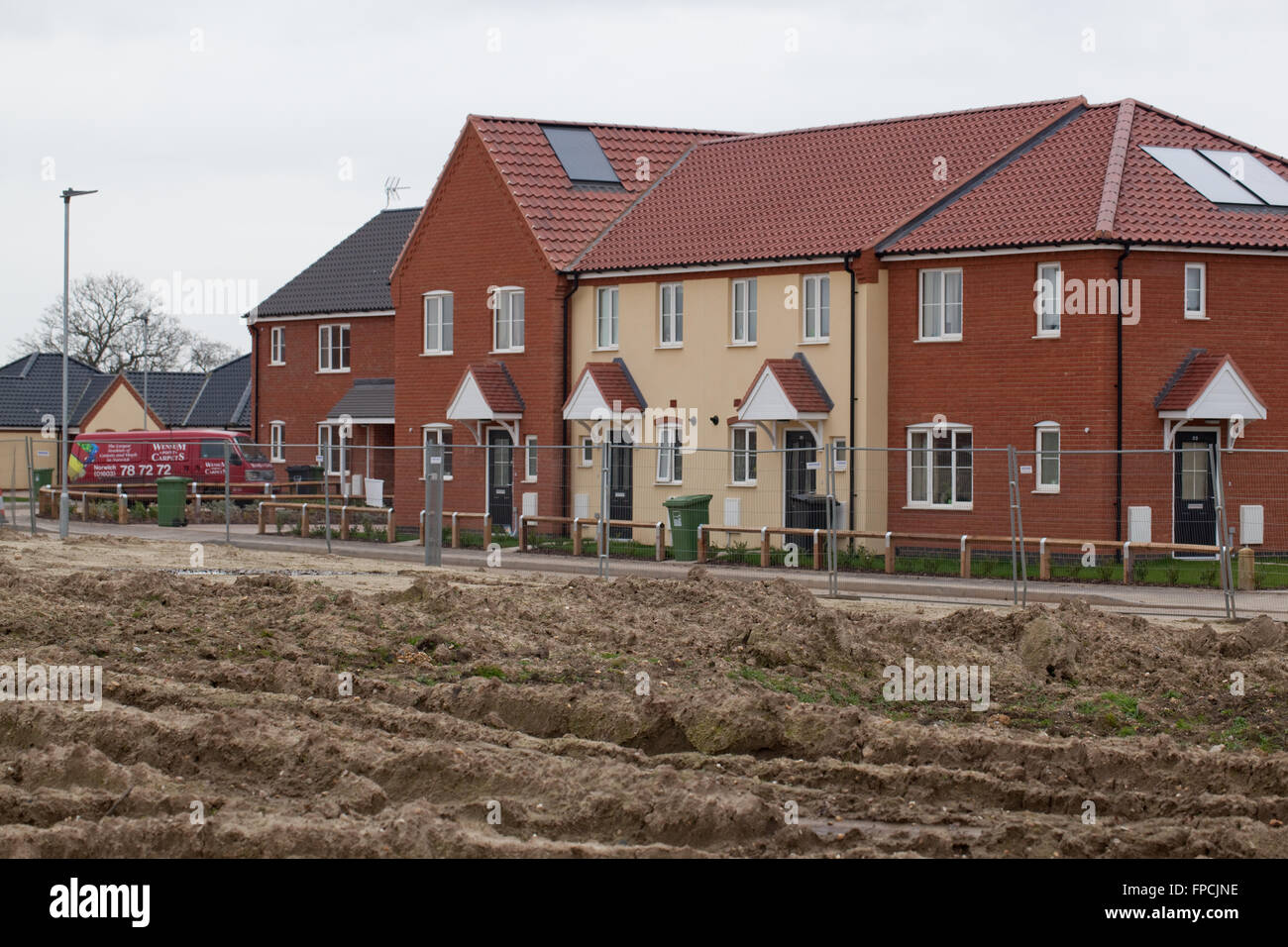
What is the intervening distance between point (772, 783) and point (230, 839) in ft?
11.8

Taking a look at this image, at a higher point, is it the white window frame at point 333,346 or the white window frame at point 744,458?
the white window frame at point 333,346

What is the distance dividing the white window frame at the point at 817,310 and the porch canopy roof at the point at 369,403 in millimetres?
16491

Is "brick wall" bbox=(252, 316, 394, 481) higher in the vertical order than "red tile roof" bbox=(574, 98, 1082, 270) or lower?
lower

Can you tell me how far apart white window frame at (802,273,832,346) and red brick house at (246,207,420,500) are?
1672 cm

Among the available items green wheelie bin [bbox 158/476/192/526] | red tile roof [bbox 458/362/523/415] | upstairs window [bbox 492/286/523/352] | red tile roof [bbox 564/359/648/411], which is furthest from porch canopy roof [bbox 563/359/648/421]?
green wheelie bin [bbox 158/476/192/526]

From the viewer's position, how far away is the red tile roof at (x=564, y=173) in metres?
37.5

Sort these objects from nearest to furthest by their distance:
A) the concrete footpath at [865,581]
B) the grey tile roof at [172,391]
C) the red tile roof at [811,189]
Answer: the concrete footpath at [865,581] → the red tile roof at [811,189] → the grey tile roof at [172,391]

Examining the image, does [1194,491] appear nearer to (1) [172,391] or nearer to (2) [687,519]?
(2) [687,519]

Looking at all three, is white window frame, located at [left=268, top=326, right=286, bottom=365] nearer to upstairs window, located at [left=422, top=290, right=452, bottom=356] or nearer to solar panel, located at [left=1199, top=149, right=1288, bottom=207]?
upstairs window, located at [left=422, top=290, right=452, bottom=356]

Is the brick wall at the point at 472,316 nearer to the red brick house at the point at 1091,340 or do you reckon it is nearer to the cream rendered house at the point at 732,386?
the cream rendered house at the point at 732,386

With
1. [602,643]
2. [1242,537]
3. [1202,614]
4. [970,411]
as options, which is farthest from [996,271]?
[602,643]

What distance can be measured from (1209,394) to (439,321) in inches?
723

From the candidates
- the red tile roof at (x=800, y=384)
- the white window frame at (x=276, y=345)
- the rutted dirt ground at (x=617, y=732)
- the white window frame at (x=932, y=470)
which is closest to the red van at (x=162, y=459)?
the white window frame at (x=276, y=345)

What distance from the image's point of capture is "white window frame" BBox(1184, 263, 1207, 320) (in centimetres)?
2994
